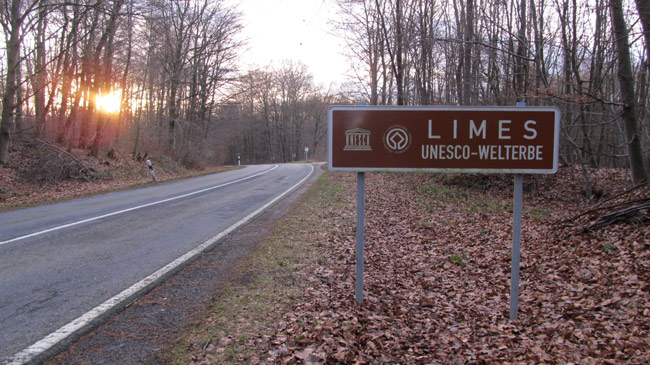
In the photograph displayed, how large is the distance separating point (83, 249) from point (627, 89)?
10323 mm

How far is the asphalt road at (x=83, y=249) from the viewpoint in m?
3.76

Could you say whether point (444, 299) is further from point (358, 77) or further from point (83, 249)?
point (358, 77)

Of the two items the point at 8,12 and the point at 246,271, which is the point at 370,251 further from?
the point at 8,12

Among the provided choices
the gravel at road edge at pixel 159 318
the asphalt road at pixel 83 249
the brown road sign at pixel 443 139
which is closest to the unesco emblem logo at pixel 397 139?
the brown road sign at pixel 443 139

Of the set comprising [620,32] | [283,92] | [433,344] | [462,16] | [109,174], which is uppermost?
[283,92]

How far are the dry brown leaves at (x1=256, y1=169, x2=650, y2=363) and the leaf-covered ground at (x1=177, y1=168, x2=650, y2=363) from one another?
0.6 inches

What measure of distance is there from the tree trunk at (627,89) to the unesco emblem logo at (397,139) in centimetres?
646

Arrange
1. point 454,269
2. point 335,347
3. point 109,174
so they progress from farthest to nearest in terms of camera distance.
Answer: point 109,174 → point 454,269 → point 335,347

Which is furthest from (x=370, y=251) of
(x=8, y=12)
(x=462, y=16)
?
(x=8, y=12)

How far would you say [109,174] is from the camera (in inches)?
703

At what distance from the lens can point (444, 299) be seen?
186 inches

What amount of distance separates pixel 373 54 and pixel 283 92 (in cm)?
3737

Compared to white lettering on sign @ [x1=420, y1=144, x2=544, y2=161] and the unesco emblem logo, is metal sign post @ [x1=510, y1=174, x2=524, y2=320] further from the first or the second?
the unesco emblem logo

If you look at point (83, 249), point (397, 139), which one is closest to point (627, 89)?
point (397, 139)
